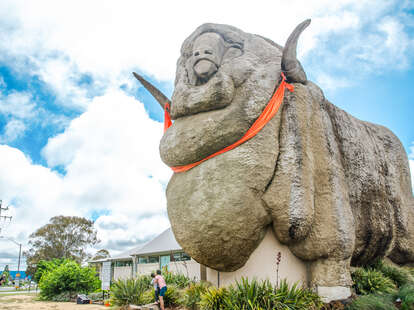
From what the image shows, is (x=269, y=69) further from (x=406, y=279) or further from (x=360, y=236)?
(x=406, y=279)

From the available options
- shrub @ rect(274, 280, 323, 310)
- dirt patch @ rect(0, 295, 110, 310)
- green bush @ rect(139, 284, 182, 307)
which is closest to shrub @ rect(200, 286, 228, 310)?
shrub @ rect(274, 280, 323, 310)

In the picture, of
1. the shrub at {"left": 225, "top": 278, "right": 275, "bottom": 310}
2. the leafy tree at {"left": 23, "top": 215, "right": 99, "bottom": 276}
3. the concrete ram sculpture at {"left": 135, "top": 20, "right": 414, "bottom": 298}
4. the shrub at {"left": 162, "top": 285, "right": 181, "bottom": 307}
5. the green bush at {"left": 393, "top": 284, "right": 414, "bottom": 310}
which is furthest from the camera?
the leafy tree at {"left": 23, "top": 215, "right": 99, "bottom": 276}

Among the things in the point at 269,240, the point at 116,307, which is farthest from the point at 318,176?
the point at 116,307

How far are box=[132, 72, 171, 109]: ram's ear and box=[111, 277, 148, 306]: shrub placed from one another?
14.6ft

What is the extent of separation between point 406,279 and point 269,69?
568cm

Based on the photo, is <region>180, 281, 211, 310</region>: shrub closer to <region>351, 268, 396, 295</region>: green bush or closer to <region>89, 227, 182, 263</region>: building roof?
<region>351, 268, 396, 295</region>: green bush

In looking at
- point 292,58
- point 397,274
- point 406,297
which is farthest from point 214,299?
point 292,58

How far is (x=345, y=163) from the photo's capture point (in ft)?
24.1

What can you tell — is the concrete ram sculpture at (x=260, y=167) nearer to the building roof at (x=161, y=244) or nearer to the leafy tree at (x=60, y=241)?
the building roof at (x=161, y=244)

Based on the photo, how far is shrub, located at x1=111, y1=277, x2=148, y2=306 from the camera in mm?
7762

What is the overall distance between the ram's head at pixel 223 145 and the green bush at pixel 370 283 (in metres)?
2.46

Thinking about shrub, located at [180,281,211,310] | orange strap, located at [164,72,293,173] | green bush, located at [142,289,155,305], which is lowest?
green bush, located at [142,289,155,305]

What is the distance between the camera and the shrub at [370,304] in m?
5.76

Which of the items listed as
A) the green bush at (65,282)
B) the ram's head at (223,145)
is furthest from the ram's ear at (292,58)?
the green bush at (65,282)
